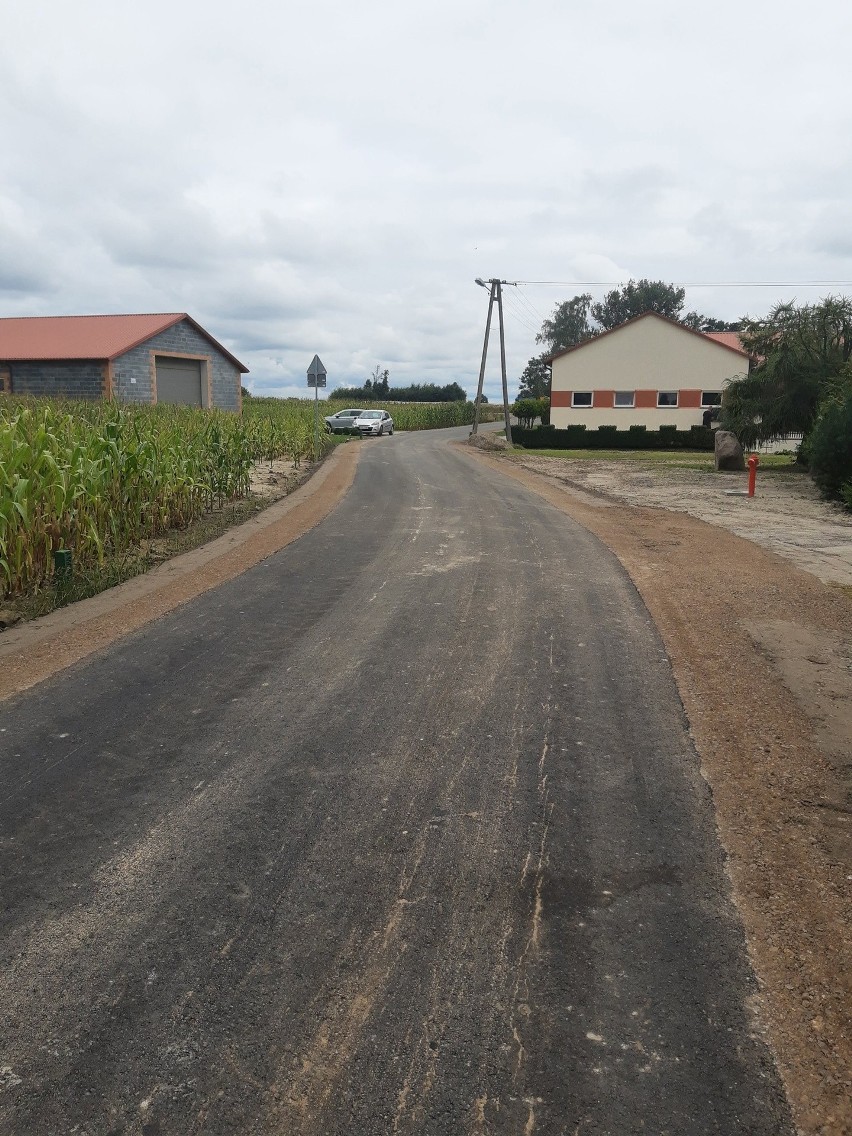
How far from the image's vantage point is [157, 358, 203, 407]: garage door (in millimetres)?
35000

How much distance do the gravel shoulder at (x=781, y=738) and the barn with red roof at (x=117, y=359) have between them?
23523mm

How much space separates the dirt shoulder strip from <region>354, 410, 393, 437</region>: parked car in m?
33.2

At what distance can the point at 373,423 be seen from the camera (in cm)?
4772

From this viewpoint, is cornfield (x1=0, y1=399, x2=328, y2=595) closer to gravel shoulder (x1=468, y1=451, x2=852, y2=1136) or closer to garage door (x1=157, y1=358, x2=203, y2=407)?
gravel shoulder (x1=468, y1=451, x2=852, y2=1136)

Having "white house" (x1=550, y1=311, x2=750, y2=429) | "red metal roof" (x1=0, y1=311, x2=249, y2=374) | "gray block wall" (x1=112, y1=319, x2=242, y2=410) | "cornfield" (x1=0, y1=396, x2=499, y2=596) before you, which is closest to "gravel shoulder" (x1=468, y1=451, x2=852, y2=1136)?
"cornfield" (x1=0, y1=396, x2=499, y2=596)

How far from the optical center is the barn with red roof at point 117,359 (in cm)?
3147

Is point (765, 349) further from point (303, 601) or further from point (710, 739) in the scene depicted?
point (710, 739)

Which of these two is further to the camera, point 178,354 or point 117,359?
point 178,354

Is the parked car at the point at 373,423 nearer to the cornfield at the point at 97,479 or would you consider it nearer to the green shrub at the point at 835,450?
the cornfield at the point at 97,479

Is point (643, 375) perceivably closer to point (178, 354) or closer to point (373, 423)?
point (373, 423)

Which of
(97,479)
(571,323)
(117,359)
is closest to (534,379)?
(571,323)

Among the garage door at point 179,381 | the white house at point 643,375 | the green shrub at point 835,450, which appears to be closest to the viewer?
the green shrub at point 835,450

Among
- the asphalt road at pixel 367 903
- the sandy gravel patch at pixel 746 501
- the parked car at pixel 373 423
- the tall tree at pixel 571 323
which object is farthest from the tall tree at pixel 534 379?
the asphalt road at pixel 367 903

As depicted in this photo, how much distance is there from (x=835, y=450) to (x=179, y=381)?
90.3ft
